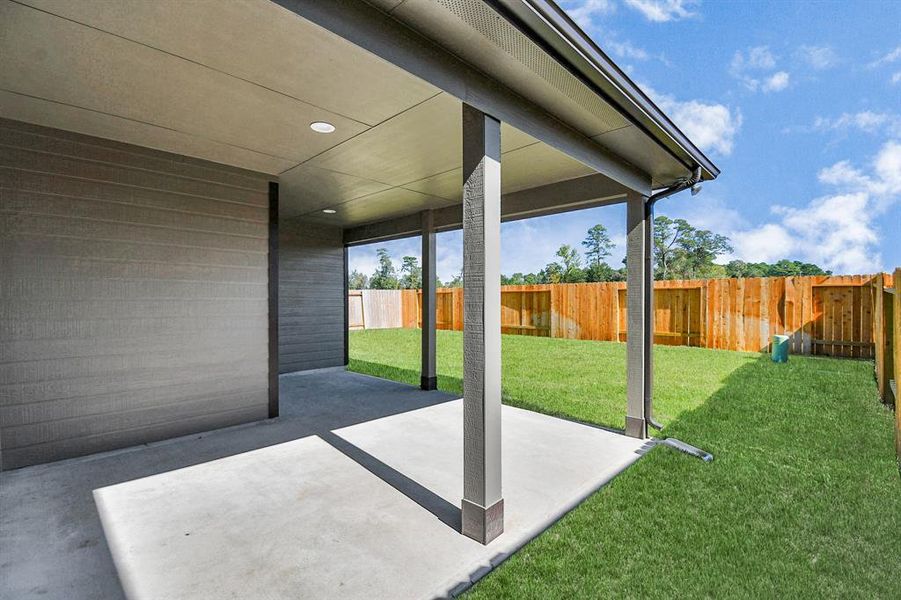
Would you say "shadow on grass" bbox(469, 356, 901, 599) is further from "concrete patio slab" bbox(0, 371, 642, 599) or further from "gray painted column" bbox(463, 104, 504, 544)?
"gray painted column" bbox(463, 104, 504, 544)

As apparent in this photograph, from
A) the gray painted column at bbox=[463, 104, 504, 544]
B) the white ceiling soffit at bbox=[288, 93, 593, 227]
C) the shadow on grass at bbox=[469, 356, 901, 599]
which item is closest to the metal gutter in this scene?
the gray painted column at bbox=[463, 104, 504, 544]

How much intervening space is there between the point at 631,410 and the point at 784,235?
71.6 meters

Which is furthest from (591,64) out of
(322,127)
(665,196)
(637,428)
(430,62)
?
(637,428)

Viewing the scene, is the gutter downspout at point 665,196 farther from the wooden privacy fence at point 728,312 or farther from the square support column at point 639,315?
the wooden privacy fence at point 728,312

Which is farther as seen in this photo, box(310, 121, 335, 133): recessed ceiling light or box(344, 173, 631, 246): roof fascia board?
box(344, 173, 631, 246): roof fascia board

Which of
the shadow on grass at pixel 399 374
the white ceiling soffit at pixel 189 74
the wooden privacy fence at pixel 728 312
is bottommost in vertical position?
the shadow on grass at pixel 399 374

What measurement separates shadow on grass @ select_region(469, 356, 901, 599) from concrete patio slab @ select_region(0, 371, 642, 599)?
231 mm

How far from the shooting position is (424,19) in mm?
1929

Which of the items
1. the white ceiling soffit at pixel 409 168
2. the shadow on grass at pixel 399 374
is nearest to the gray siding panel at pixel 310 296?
the shadow on grass at pixel 399 374

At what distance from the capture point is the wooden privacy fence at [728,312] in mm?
8156

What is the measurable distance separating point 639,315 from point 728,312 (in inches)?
288

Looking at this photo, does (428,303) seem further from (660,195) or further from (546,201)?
(660,195)

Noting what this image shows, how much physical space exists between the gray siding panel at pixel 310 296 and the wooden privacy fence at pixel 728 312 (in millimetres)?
7293

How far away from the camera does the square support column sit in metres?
3.91
